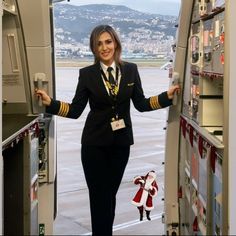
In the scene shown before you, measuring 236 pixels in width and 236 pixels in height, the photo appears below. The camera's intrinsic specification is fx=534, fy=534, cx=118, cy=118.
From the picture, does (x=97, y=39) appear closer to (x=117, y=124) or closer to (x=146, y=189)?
(x=117, y=124)

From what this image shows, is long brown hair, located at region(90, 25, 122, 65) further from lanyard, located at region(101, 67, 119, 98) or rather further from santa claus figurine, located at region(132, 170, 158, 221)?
santa claus figurine, located at region(132, 170, 158, 221)

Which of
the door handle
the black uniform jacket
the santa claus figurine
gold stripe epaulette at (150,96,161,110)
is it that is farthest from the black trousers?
the door handle

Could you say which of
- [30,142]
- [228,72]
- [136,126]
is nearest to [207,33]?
[228,72]

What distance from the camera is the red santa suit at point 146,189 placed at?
357 cm

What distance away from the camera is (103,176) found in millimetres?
3762

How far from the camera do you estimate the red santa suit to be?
3568mm

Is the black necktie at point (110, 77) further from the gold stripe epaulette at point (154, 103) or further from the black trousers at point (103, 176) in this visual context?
the black trousers at point (103, 176)

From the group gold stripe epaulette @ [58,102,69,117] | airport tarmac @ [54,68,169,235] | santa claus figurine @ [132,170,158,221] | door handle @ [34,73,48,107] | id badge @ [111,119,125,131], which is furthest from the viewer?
airport tarmac @ [54,68,169,235]

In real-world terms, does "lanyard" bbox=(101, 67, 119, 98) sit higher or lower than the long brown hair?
lower

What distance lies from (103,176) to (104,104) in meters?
0.51

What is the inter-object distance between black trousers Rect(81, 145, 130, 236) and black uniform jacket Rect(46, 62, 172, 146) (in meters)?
0.07

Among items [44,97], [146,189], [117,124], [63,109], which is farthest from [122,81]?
[146,189]

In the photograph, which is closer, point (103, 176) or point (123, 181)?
point (103, 176)

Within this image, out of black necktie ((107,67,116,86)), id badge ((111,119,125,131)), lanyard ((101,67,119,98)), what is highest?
black necktie ((107,67,116,86))
